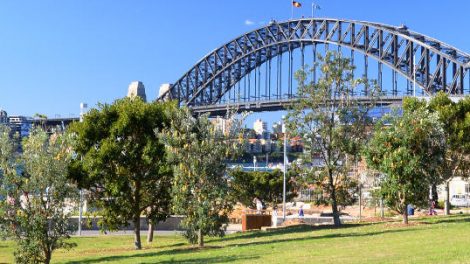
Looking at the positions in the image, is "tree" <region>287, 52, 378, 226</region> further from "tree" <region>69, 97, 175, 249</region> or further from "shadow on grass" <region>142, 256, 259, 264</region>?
"shadow on grass" <region>142, 256, 259, 264</region>

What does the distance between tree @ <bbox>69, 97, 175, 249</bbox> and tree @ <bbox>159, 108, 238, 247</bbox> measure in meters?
3.19

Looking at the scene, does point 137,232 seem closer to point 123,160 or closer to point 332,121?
point 123,160

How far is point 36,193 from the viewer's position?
2683 centimetres

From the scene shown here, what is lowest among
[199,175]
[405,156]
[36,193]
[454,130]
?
[36,193]

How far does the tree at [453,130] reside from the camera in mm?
43094

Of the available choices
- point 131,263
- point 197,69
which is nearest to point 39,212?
point 131,263

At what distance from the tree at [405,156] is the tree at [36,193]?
50.3 ft

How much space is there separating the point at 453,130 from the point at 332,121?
1012 centimetres

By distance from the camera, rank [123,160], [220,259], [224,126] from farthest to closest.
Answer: [123,160], [224,126], [220,259]

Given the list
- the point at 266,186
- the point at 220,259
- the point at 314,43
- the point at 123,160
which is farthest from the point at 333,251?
the point at 314,43

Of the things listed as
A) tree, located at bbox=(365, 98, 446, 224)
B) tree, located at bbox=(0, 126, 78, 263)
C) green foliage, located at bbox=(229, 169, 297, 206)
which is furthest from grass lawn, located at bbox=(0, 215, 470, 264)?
green foliage, located at bbox=(229, 169, 297, 206)

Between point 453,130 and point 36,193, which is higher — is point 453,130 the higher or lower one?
the higher one

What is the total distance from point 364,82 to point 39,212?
19757mm

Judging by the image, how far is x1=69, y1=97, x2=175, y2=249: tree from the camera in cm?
3356
